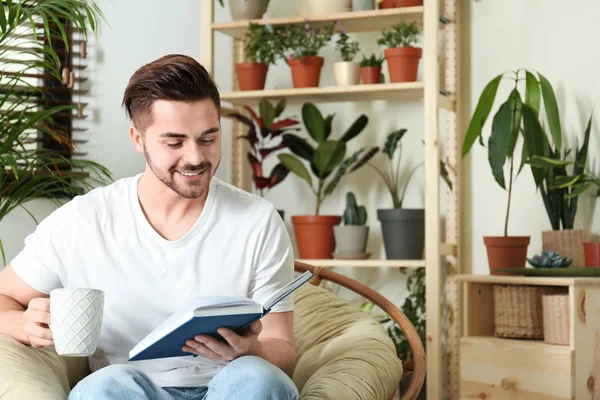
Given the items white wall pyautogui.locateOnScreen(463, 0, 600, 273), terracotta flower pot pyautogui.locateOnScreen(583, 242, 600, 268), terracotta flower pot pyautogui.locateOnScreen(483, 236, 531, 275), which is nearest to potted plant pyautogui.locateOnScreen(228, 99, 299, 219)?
white wall pyautogui.locateOnScreen(463, 0, 600, 273)

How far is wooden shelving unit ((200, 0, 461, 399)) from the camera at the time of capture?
3.12 meters

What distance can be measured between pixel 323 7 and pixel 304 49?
18cm

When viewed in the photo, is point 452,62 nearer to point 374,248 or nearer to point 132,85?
point 374,248

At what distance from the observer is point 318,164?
341cm

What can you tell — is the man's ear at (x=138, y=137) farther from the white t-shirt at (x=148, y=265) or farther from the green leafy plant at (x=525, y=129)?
the green leafy plant at (x=525, y=129)

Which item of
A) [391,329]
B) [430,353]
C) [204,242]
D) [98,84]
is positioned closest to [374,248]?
[391,329]

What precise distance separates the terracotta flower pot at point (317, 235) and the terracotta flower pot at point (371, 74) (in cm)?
55

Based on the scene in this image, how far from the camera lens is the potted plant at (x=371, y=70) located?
11.0 feet

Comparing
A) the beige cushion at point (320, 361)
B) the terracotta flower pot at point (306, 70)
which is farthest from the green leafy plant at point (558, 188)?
the beige cushion at point (320, 361)

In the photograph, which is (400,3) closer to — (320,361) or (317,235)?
(317,235)

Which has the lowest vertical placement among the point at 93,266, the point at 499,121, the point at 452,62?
the point at 93,266

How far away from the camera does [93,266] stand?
178 centimetres

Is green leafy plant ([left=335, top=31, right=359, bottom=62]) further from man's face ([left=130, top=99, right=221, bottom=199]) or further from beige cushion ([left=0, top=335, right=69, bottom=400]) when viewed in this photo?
beige cushion ([left=0, top=335, right=69, bottom=400])

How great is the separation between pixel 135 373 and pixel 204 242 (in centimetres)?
37
